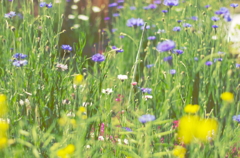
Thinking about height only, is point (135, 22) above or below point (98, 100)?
above

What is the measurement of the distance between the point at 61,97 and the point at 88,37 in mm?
2442

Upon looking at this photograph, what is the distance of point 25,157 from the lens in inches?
62.4

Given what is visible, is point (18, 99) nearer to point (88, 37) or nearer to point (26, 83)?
point (26, 83)

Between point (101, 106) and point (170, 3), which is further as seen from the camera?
point (170, 3)

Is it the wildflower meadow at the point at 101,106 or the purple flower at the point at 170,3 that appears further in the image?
the purple flower at the point at 170,3

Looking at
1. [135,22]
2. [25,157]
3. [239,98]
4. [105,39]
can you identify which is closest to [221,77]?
[239,98]

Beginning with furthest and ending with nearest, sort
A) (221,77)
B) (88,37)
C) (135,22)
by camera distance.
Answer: (88,37) → (221,77) → (135,22)

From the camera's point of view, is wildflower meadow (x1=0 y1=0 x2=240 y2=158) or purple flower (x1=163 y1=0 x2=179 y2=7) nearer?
wildflower meadow (x1=0 y1=0 x2=240 y2=158)

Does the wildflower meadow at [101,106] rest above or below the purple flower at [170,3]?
below

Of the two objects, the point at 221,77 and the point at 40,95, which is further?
the point at 221,77

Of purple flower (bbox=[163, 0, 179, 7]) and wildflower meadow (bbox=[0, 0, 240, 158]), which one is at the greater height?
purple flower (bbox=[163, 0, 179, 7])

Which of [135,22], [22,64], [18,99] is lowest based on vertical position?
[18,99]

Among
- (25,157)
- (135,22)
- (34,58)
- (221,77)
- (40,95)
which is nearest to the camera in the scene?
(25,157)

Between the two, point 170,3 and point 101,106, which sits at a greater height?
point 170,3
